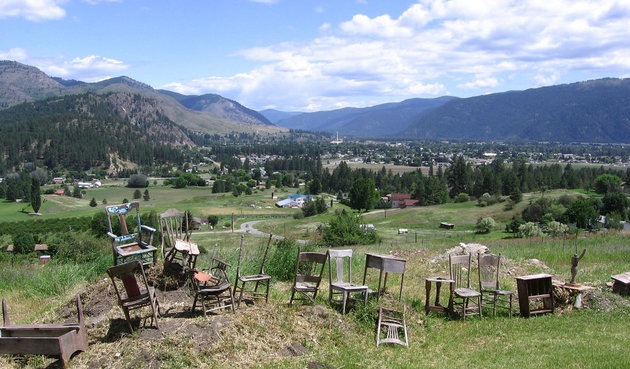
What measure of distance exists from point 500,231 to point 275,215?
40.1 metres

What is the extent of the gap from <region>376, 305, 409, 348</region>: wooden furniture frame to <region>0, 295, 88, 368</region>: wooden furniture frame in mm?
5285

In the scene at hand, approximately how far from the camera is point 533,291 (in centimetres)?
1092

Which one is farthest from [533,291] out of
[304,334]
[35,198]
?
[35,198]

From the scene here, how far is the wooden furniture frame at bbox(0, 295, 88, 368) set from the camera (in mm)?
6879

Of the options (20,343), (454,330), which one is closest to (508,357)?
(454,330)

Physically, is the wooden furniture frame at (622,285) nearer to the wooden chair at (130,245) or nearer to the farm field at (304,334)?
the farm field at (304,334)

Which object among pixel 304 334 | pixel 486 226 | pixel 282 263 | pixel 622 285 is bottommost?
pixel 486 226

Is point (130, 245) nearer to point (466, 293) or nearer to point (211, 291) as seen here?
point (211, 291)

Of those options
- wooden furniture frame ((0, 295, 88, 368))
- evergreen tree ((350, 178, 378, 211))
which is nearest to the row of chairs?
wooden furniture frame ((0, 295, 88, 368))

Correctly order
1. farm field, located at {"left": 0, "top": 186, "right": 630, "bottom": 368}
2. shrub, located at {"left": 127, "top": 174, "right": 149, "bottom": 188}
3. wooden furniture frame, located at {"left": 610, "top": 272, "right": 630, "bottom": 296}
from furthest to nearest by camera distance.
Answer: shrub, located at {"left": 127, "top": 174, "right": 149, "bottom": 188}
wooden furniture frame, located at {"left": 610, "top": 272, "right": 630, "bottom": 296}
farm field, located at {"left": 0, "top": 186, "right": 630, "bottom": 368}

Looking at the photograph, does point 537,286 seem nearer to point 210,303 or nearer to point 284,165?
point 210,303

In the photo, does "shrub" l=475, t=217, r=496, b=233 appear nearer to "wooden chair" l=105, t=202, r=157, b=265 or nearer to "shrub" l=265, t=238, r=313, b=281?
"shrub" l=265, t=238, r=313, b=281

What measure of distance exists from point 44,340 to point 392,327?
20.2 ft

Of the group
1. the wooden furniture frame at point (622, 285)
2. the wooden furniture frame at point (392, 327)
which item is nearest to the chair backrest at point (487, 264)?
the wooden furniture frame at point (392, 327)
